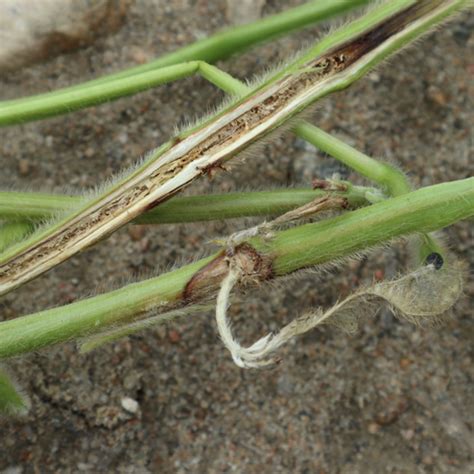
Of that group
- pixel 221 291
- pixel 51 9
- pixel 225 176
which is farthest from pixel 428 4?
pixel 51 9

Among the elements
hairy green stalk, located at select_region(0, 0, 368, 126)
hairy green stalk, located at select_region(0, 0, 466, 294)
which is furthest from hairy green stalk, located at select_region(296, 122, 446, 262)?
hairy green stalk, located at select_region(0, 0, 368, 126)

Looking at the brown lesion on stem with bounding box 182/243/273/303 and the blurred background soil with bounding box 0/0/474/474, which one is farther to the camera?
the blurred background soil with bounding box 0/0/474/474

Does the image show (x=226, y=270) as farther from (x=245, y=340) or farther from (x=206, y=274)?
(x=245, y=340)

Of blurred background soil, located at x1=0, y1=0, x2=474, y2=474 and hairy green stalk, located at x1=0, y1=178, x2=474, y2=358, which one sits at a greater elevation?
hairy green stalk, located at x1=0, y1=178, x2=474, y2=358

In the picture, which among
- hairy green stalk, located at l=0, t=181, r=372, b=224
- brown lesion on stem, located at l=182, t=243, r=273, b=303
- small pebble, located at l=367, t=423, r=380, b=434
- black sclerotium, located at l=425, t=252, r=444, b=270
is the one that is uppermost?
brown lesion on stem, located at l=182, t=243, r=273, b=303

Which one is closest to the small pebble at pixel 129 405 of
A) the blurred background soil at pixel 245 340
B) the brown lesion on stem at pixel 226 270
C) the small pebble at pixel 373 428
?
the blurred background soil at pixel 245 340

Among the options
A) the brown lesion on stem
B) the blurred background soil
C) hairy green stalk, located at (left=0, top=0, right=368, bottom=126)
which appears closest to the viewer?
the brown lesion on stem

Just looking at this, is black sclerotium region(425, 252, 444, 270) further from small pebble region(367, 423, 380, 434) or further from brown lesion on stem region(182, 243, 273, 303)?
small pebble region(367, 423, 380, 434)

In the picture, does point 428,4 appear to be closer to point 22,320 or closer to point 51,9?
point 22,320
